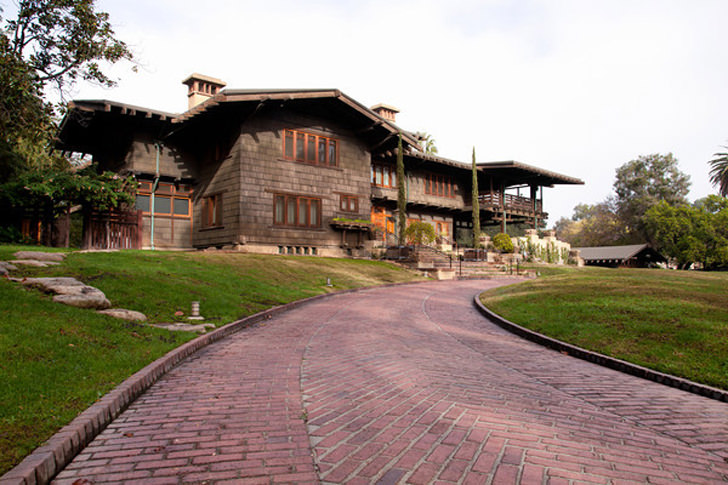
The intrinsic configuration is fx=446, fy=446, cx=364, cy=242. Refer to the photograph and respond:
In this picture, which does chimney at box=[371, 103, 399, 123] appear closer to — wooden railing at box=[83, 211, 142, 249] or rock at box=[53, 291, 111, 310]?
wooden railing at box=[83, 211, 142, 249]

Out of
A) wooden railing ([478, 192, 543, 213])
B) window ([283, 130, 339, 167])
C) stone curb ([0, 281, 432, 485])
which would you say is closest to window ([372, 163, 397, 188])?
window ([283, 130, 339, 167])

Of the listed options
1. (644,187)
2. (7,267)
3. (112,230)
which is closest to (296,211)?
(112,230)

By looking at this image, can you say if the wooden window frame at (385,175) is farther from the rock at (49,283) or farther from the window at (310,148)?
the rock at (49,283)

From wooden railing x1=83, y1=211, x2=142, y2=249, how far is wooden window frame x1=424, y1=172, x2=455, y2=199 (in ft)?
72.9

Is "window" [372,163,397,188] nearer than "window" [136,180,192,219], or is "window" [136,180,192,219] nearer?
"window" [136,180,192,219]

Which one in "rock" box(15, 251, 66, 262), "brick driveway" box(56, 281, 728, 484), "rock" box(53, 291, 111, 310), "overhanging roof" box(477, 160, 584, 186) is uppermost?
"overhanging roof" box(477, 160, 584, 186)

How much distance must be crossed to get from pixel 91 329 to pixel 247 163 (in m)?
17.6

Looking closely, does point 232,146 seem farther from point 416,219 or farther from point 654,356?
point 654,356

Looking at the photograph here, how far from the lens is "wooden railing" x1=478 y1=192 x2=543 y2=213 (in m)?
38.2

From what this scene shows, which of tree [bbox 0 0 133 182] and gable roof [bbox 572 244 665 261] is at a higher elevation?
tree [bbox 0 0 133 182]

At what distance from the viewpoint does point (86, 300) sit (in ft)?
27.2

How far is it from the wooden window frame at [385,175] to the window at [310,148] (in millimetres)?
5879

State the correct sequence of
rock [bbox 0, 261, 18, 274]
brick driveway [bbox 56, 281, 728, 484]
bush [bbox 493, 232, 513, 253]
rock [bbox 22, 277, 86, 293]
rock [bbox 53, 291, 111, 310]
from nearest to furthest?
brick driveway [bbox 56, 281, 728, 484] < rock [bbox 53, 291, 111, 310] < rock [bbox 22, 277, 86, 293] < rock [bbox 0, 261, 18, 274] < bush [bbox 493, 232, 513, 253]

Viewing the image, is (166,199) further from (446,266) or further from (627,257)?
(627,257)
